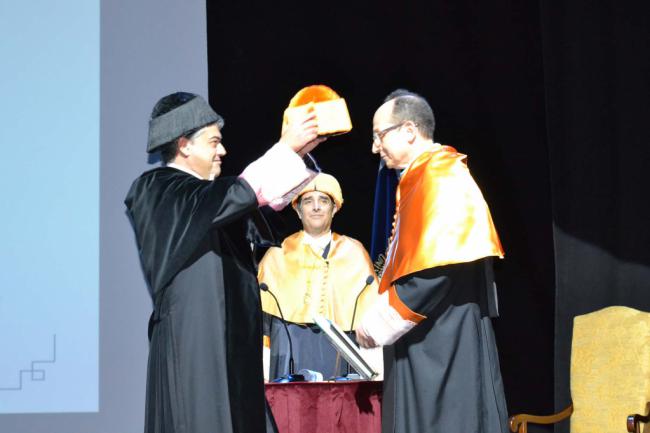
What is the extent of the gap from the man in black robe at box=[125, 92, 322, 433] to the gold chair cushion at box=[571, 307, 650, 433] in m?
2.13

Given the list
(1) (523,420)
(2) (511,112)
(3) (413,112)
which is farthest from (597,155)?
(3) (413,112)

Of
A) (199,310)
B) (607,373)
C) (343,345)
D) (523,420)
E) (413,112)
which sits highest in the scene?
(413,112)

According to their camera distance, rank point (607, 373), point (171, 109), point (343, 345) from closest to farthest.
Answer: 1. point (171, 109)
2. point (343, 345)
3. point (607, 373)

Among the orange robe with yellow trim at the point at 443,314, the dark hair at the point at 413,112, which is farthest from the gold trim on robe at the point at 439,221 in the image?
the dark hair at the point at 413,112

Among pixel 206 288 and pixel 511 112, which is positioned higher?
pixel 511 112

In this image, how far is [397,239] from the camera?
11.0ft

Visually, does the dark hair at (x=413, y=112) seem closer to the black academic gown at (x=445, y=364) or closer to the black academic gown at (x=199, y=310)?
the black academic gown at (x=445, y=364)

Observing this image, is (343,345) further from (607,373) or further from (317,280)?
(607,373)

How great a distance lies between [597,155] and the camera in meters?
4.84

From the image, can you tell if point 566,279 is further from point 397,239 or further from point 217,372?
point 217,372

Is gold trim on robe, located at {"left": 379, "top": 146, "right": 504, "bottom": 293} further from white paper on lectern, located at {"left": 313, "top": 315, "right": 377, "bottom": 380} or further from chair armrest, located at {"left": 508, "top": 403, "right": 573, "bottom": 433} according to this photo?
chair armrest, located at {"left": 508, "top": 403, "right": 573, "bottom": 433}

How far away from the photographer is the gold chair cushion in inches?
169

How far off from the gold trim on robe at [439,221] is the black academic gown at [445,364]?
0.24ft

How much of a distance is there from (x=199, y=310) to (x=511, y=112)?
295cm
